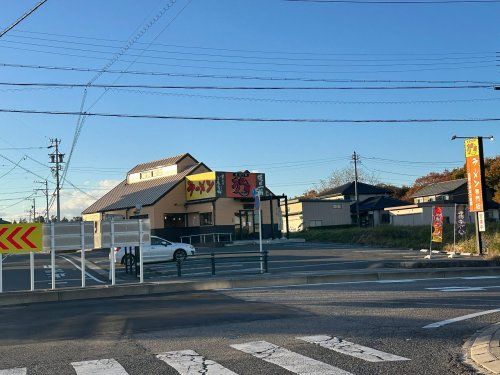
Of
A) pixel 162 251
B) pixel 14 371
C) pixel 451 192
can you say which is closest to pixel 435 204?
pixel 451 192

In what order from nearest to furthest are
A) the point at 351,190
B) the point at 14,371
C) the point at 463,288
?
1. the point at 14,371
2. the point at 463,288
3. the point at 351,190

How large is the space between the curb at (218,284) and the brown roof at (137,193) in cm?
2946

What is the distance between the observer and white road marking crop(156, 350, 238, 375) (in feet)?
21.7

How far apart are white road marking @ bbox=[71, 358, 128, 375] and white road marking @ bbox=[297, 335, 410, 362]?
2905 mm

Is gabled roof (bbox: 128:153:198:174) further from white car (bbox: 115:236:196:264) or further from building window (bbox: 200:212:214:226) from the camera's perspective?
white car (bbox: 115:236:196:264)

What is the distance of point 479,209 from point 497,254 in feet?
9.02

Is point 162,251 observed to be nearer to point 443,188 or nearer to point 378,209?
point 378,209

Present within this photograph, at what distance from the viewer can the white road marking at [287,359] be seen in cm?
652

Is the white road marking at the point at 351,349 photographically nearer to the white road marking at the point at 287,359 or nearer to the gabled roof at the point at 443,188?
the white road marking at the point at 287,359

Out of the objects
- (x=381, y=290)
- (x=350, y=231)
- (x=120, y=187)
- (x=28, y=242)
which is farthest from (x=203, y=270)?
(x=120, y=187)

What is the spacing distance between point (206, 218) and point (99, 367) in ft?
128

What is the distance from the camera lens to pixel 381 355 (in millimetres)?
7262

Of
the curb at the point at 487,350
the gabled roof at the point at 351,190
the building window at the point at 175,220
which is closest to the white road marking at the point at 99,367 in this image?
the curb at the point at 487,350

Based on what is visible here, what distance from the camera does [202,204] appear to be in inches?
1812
